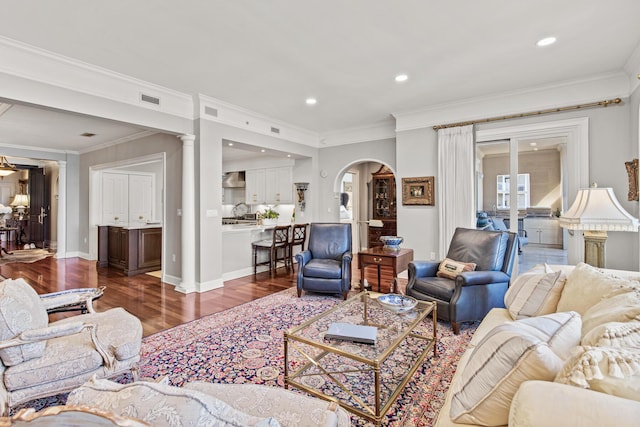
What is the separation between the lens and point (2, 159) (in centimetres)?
653

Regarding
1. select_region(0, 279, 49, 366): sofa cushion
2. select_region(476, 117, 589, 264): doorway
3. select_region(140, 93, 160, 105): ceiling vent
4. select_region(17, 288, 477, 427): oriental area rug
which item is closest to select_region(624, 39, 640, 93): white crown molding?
select_region(476, 117, 589, 264): doorway

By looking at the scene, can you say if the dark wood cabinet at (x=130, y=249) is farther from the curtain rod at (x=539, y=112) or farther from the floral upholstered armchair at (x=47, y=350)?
the curtain rod at (x=539, y=112)

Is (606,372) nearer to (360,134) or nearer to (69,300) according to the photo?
(69,300)

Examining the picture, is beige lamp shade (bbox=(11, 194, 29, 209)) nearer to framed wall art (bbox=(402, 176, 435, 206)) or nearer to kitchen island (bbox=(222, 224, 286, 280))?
kitchen island (bbox=(222, 224, 286, 280))

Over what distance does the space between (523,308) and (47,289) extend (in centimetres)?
609

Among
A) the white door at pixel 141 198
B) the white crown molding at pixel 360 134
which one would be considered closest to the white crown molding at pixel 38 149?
the white door at pixel 141 198

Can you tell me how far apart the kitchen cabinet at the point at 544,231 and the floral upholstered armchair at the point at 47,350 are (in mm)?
5048

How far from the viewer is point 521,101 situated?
4.33 meters

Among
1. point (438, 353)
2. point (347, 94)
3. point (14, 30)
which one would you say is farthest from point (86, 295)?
point (347, 94)

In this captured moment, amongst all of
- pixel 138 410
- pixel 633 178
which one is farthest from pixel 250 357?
pixel 633 178

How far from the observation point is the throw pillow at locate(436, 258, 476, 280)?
3.26m

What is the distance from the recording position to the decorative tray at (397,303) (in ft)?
8.02

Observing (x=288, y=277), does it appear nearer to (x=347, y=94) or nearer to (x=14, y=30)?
(x=347, y=94)

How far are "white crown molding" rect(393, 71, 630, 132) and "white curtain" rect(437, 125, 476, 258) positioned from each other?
0.81 ft
